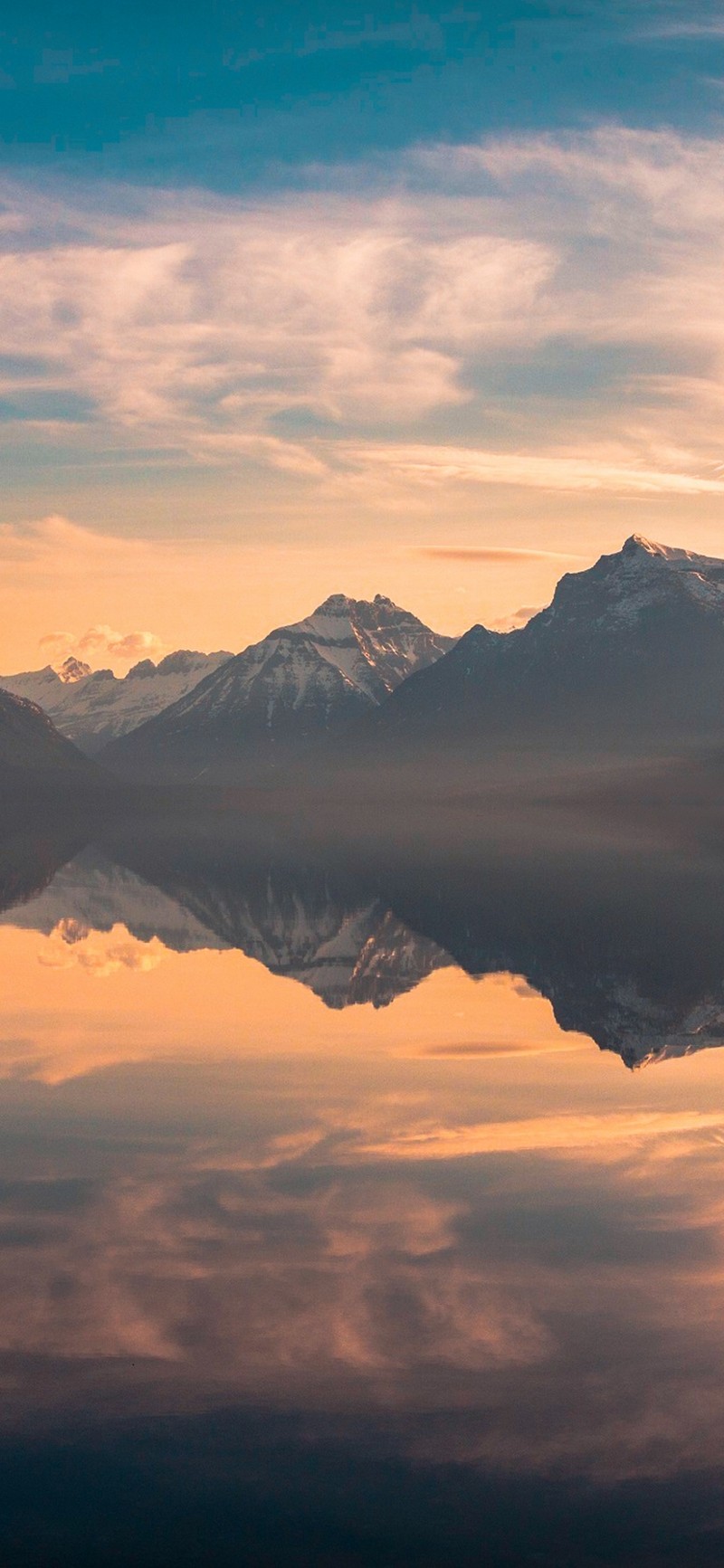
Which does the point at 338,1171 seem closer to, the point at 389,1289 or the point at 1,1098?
the point at 389,1289

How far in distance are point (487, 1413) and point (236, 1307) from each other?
23.0 ft

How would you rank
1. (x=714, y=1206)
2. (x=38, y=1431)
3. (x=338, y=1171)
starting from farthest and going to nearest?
(x=338, y=1171), (x=714, y=1206), (x=38, y=1431)

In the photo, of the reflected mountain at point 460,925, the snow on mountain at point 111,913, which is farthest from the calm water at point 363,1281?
the snow on mountain at point 111,913

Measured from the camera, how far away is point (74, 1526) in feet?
81.9

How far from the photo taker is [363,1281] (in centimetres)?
3503

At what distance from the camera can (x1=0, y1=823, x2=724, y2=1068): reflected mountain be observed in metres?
77.4

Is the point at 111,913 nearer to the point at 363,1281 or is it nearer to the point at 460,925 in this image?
the point at 460,925

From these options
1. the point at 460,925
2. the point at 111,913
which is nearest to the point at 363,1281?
the point at 460,925

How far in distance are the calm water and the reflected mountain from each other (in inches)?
64.5

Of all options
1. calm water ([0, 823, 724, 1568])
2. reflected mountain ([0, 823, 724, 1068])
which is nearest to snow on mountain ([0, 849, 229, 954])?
reflected mountain ([0, 823, 724, 1068])

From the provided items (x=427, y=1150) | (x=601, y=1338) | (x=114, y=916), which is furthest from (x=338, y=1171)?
(x=114, y=916)

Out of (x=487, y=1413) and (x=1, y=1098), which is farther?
(x=1, y=1098)

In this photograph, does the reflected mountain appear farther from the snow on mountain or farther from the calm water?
the calm water

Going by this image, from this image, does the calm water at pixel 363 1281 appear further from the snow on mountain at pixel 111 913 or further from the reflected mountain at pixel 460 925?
the snow on mountain at pixel 111 913
